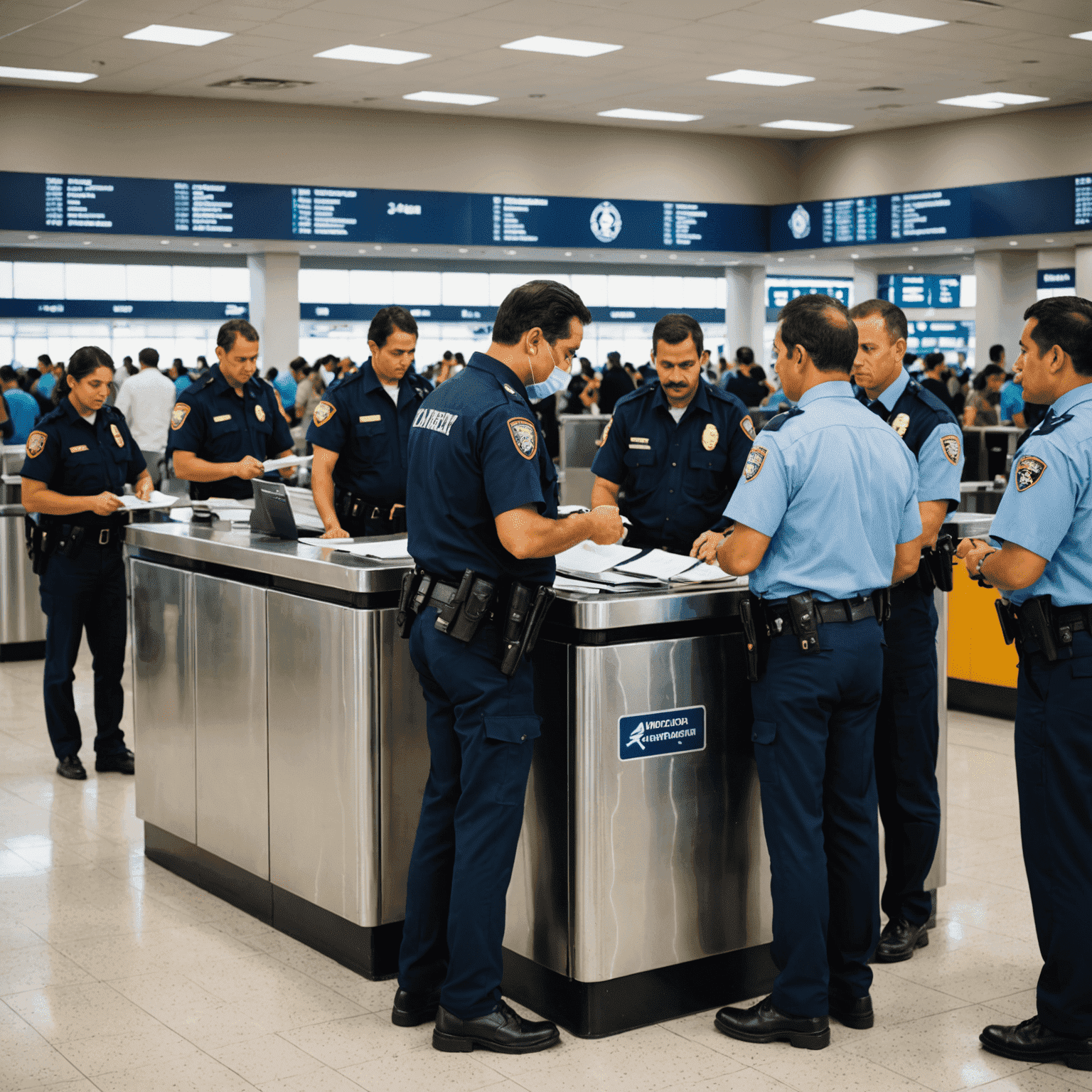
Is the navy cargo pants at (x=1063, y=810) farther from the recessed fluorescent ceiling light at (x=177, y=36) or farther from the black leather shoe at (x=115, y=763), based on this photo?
the recessed fluorescent ceiling light at (x=177, y=36)

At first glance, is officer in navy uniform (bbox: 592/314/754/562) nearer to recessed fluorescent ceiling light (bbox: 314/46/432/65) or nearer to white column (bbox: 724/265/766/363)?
recessed fluorescent ceiling light (bbox: 314/46/432/65)

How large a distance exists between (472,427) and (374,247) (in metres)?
10.5

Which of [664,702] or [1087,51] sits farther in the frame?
[1087,51]

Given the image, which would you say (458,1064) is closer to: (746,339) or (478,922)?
(478,922)

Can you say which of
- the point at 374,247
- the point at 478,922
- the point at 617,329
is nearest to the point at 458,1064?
the point at 478,922

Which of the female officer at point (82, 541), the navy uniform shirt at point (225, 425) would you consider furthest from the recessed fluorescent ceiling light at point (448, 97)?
the female officer at point (82, 541)

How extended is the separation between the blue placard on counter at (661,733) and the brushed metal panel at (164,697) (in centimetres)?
151

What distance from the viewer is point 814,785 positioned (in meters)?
2.73

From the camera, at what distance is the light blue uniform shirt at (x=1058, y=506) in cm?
260

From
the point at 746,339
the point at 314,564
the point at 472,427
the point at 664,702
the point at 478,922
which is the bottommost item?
the point at 478,922

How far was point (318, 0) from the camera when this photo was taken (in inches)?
314

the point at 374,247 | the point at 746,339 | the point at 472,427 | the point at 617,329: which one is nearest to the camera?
the point at 472,427

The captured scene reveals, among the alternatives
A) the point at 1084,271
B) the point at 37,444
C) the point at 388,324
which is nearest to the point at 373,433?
the point at 388,324

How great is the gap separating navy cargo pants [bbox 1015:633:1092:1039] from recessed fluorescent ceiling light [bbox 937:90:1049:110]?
963 cm
